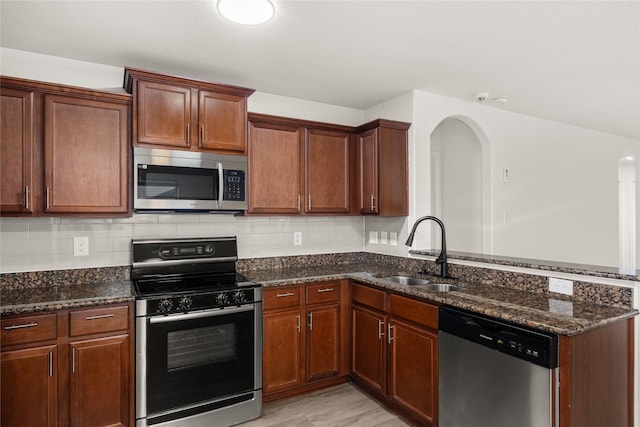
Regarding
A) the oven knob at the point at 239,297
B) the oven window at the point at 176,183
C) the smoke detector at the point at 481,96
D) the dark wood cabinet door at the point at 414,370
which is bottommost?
the dark wood cabinet door at the point at 414,370

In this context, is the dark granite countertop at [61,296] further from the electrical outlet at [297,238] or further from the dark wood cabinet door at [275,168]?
the electrical outlet at [297,238]

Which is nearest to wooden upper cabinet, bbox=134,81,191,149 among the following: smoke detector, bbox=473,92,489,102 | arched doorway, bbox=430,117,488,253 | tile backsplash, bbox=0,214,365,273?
tile backsplash, bbox=0,214,365,273

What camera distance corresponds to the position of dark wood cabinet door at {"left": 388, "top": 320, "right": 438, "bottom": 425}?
233 centimetres

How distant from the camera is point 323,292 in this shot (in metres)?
2.98

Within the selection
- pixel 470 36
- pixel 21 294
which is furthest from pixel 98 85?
pixel 470 36

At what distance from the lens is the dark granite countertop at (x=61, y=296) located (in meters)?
2.02

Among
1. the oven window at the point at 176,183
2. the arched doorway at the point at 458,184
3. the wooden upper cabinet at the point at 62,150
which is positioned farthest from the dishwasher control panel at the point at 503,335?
the wooden upper cabinet at the point at 62,150

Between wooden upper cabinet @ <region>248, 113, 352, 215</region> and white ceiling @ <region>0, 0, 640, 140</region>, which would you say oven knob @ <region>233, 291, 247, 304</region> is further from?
white ceiling @ <region>0, 0, 640, 140</region>

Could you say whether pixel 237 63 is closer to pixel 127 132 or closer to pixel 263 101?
pixel 263 101

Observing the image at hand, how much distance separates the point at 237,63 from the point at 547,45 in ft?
6.98

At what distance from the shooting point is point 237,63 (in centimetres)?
275

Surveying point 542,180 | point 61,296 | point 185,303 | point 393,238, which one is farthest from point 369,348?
point 542,180

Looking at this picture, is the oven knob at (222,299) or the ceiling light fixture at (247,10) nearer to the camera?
the ceiling light fixture at (247,10)

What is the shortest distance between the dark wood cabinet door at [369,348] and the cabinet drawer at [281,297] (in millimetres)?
533
